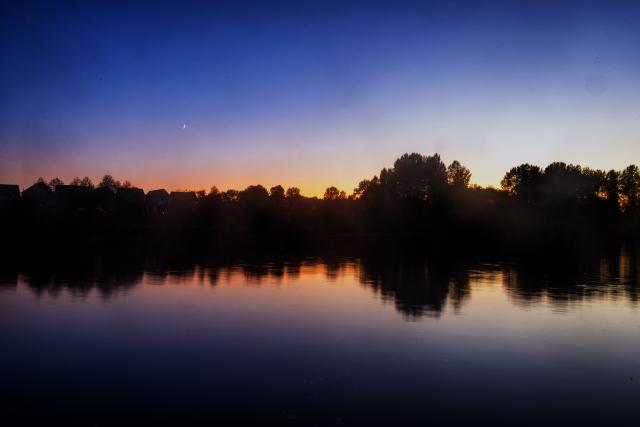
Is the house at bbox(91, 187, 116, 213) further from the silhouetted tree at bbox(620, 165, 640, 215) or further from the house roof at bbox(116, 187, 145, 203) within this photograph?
the silhouetted tree at bbox(620, 165, 640, 215)

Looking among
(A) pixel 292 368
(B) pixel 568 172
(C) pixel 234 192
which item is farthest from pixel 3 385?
(C) pixel 234 192

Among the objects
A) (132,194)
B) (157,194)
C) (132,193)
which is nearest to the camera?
(132,194)

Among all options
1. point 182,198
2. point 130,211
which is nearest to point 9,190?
point 130,211

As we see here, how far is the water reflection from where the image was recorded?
823 inches

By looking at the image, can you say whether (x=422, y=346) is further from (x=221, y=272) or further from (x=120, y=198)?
(x=120, y=198)

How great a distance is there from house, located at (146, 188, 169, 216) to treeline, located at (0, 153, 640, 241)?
2.23 ft

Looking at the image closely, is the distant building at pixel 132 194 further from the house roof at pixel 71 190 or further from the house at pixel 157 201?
the house roof at pixel 71 190

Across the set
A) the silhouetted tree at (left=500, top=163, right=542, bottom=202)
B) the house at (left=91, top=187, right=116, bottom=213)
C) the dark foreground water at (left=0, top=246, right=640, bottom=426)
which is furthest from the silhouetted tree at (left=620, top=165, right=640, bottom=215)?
the house at (left=91, top=187, right=116, bottom=213)

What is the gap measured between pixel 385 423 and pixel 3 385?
7616 millimetres

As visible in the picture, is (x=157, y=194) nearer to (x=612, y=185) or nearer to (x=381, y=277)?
(x=381, y=277)

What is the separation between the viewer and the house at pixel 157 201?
381 feet

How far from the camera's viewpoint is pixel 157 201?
122 meters

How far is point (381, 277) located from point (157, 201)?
10428 cm

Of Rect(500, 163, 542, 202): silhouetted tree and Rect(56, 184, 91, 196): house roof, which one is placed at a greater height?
Rect(500, 163, 542, 202): silhouetted tree
